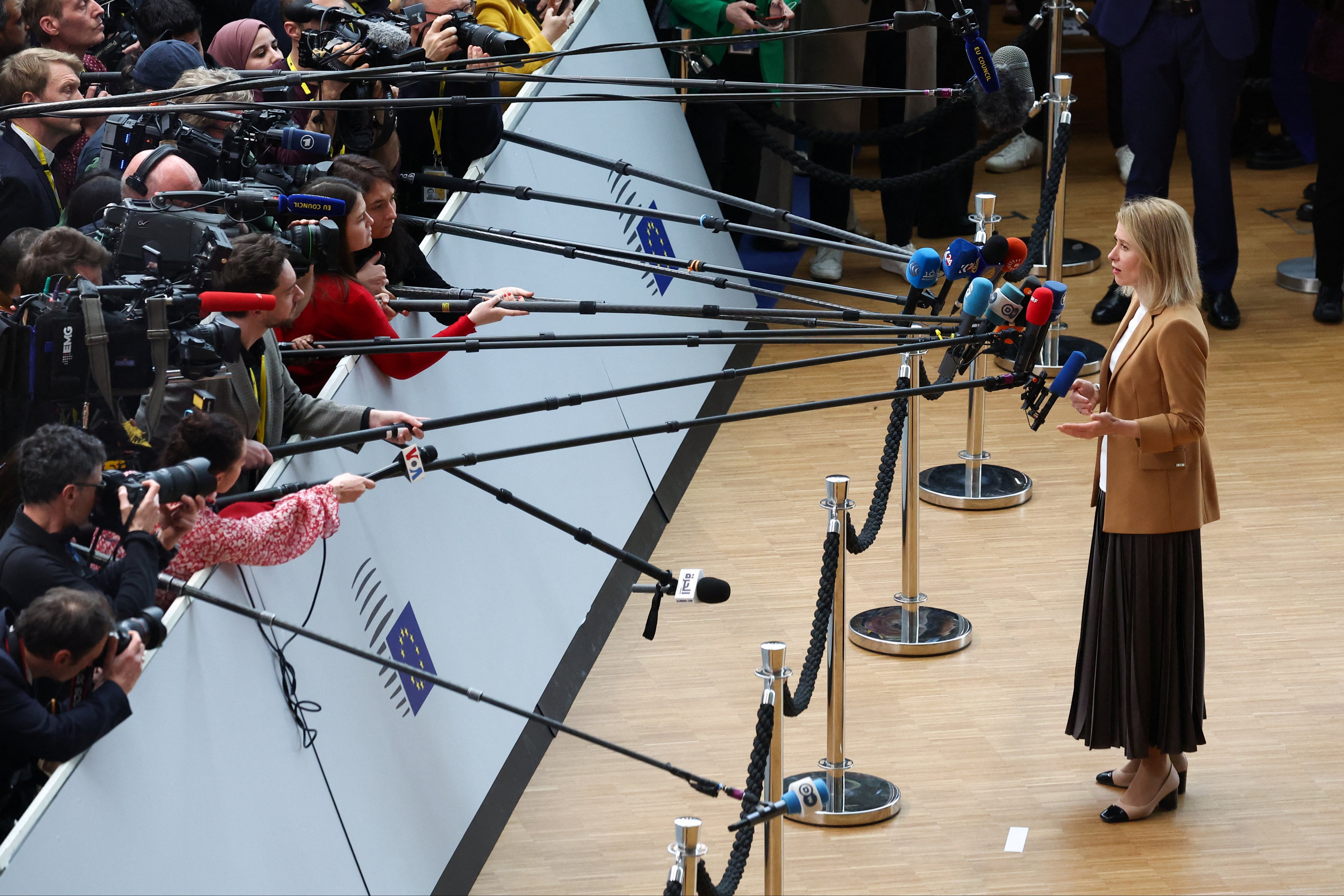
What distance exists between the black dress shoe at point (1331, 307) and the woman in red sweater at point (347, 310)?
4.43m

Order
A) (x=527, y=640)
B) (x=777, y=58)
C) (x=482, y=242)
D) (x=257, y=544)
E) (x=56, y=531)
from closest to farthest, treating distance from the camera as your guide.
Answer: (x=56, y=531) < (x=257, y=544) < (x=527, y=640) < (x=482, y=242) < (x=777, y=58)

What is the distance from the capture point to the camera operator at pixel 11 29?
212 inches

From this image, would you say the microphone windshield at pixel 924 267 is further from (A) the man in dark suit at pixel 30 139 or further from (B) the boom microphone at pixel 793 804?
(A) the man in dark suit at pixel 30 139

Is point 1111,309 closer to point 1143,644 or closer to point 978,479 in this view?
point 978,479

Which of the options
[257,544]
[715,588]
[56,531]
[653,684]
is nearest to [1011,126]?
[653,684]

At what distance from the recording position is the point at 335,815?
3.62m

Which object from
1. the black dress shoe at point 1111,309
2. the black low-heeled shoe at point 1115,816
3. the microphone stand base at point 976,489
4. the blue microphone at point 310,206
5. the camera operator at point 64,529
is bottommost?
the black low-heeled shoe at point 1115,816

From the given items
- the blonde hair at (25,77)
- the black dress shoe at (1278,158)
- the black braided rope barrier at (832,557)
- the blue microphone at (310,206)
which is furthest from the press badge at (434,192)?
the black dress shoe at (1278,158)

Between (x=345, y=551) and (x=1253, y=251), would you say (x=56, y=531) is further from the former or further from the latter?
(x=1253, y=251)

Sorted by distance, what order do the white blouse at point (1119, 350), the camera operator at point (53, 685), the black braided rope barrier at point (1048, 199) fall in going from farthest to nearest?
the black braided rope barrier at point (1048, 199)
the white blouse at point (1119, 350)
the camera operator at point (53, 685)

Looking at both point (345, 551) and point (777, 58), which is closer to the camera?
point (345, 551)

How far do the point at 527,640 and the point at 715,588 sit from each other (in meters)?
1.42

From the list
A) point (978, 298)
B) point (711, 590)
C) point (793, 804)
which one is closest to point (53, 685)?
point (711, 590)

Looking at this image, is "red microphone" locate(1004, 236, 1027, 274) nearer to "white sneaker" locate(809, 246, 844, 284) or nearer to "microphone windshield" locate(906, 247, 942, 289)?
"microphone windshield" locate(906, 247, 942, 289)
